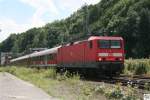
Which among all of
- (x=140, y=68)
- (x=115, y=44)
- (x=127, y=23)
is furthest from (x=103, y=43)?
(x=127, y=23)

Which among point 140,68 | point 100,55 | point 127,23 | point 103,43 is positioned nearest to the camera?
point 100,55

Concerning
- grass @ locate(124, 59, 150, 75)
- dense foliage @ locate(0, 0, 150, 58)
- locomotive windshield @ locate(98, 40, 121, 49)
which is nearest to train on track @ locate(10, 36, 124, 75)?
locomotive windshield @ locate(98, 40, 121, 49)

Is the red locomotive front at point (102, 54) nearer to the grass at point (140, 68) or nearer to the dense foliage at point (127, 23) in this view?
the grass at point (140, 68)

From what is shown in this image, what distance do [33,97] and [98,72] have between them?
49.3 feet

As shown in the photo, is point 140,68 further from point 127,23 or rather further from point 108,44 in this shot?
point 127,23

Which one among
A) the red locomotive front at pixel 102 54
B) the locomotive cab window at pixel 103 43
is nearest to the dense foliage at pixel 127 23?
the red locomotive front at pixel 102 54

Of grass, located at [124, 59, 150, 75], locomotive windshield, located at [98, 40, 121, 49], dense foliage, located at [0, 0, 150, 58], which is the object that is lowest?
grass, located at [124, 59, 150, 75]

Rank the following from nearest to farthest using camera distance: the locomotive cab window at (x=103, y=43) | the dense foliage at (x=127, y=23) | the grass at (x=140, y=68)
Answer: the locomotive cab window at (x=103, y=43)
the grass at (x=140, y=68)
the dense foliage at (x=127, y=23)

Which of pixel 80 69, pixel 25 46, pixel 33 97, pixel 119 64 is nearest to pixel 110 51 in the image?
pixel 119 64

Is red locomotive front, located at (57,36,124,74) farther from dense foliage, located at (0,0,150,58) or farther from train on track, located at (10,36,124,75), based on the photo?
dense foliage, located at (0,0,150,58)

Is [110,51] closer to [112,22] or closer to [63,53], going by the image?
[63,53]

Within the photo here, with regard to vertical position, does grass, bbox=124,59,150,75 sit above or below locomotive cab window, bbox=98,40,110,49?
below

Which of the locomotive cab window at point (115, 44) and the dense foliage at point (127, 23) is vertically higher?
the dense foliage at point (127, 23)

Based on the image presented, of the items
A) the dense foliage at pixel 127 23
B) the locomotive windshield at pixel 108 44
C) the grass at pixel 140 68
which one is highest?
the dense foliage at pixel 127 23
